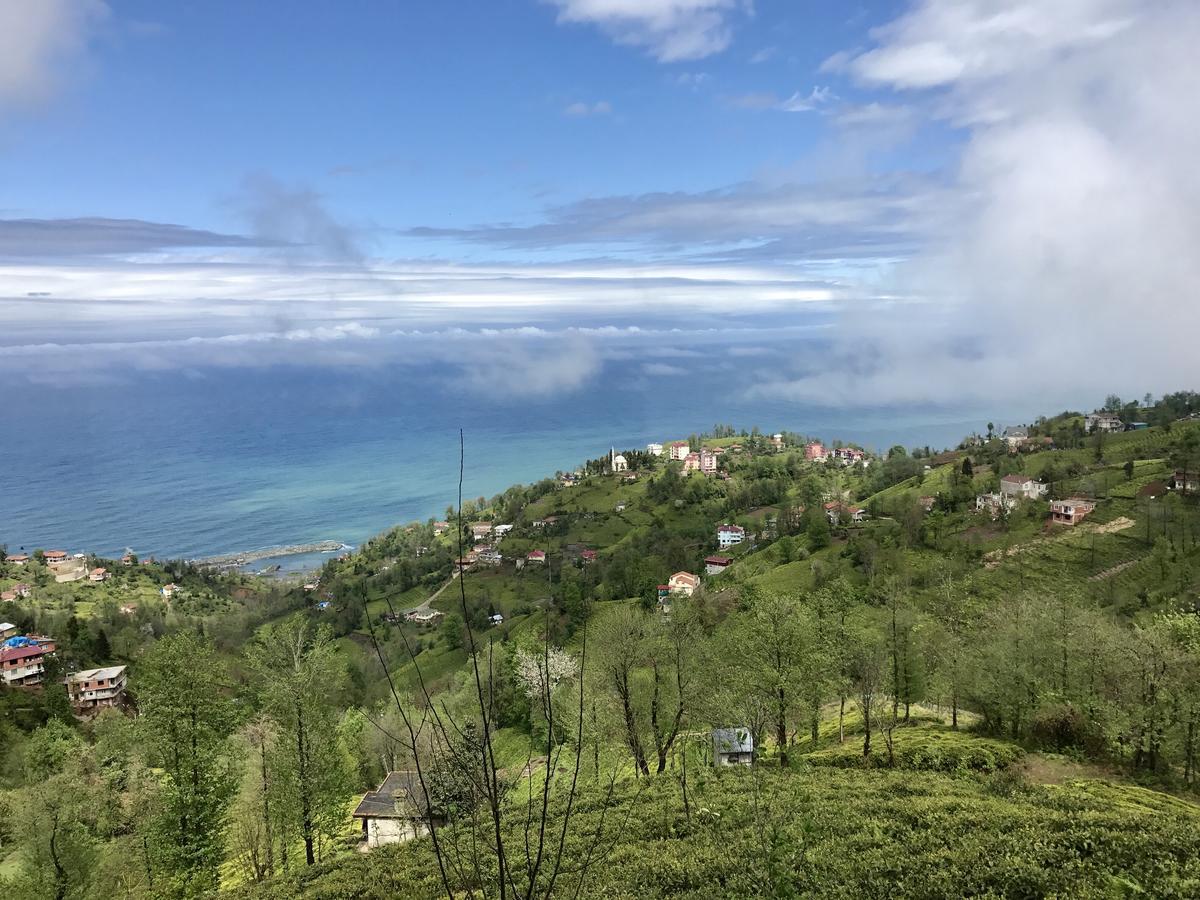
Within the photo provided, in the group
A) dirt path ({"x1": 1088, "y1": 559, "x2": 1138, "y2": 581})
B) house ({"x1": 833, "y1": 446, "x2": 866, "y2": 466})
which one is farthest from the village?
dirt path ({"x1": 1088, "y1": 559, "x2": 1138, "y2": 581})

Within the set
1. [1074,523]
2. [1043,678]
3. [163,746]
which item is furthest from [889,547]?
[163,746]

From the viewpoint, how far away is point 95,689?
60.4m

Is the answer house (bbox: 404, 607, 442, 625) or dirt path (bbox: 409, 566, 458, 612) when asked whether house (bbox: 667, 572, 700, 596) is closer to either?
dirt path (bbox: 409, 566, 458, 612)

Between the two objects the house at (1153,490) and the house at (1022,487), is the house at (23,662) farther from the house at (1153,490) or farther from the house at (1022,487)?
the house at (1153,490)

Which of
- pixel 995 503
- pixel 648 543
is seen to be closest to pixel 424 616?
pixel 648 543

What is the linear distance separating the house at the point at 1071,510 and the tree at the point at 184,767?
7204 centimetres

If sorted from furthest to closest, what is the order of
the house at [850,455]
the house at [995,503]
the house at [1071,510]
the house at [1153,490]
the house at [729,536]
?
the house at [850,455] → the house at [729,536] → the house at [995,503] → the house at [1153,490] → the house at [1071,510]

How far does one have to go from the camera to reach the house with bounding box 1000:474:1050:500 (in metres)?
72.5

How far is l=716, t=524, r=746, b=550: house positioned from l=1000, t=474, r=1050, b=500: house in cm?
3215

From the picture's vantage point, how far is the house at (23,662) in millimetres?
60625

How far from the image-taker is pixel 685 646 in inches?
940

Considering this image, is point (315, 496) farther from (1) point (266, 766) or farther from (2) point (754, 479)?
(1) point (266, 766)

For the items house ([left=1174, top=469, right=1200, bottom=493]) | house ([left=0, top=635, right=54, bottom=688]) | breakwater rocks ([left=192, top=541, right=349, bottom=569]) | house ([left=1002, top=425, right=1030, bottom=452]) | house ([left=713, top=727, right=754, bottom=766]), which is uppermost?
house ([left=1002, top=425, right=1030, bottom=452])

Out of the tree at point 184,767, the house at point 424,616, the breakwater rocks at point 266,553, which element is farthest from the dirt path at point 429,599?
the tree at point 184,767
